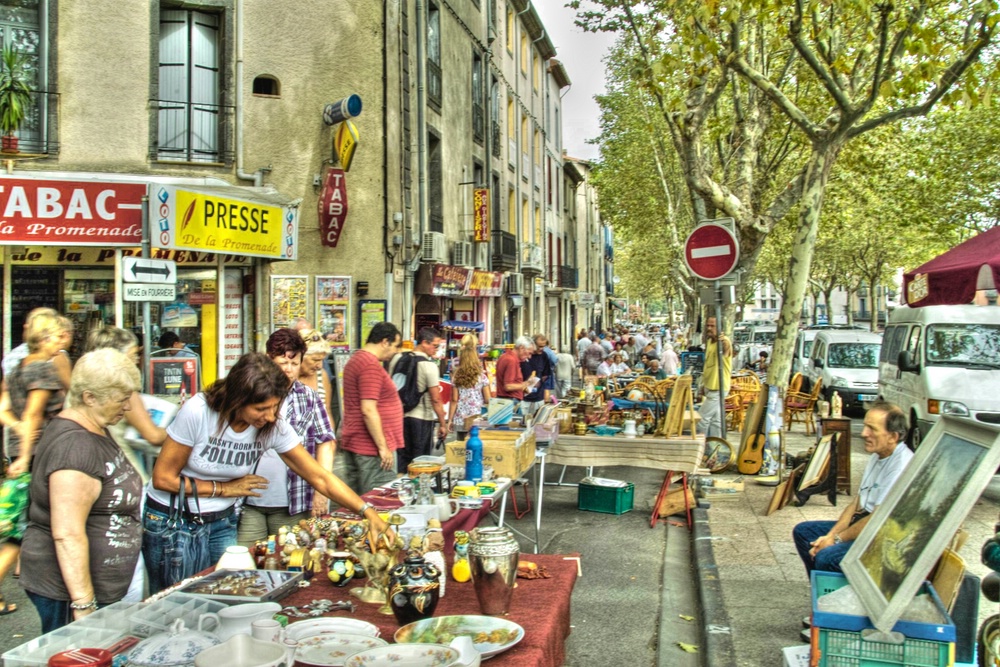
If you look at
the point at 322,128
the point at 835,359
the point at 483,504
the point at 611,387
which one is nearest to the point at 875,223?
the point at 835,359

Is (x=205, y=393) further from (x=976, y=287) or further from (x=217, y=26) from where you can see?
(x=217, y=26)

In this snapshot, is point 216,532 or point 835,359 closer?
point 216,532

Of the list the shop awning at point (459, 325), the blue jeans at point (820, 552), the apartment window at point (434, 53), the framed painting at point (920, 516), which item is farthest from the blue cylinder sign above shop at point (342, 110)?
the framed painting at point (920, 516)

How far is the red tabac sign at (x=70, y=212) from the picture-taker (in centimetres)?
1211

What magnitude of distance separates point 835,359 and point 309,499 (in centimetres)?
1824

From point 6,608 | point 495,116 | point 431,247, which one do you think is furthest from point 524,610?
point 495,116

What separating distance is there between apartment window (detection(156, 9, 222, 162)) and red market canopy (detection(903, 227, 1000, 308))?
421 inches

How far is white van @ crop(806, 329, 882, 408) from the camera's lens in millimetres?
19797

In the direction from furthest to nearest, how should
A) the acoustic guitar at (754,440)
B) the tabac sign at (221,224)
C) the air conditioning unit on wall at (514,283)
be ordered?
the air conditioning unit on wall at (514,283) → the tabac sign at (221,224) → the acoustic guitar at (754,440)

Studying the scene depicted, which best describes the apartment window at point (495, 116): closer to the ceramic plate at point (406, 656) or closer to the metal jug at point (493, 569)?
the metal jug at point (493, 569)

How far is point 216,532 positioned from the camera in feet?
14.8

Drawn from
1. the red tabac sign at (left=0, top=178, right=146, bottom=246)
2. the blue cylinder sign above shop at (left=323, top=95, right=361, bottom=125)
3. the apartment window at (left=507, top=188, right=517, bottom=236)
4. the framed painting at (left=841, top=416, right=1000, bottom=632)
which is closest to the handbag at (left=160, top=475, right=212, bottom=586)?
the framed painting at (left=841, top=416, right=1000, bottom=632)

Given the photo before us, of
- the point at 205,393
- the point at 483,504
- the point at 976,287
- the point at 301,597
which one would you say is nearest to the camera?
the point at 301,597

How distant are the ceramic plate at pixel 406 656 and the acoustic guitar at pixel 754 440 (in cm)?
927
